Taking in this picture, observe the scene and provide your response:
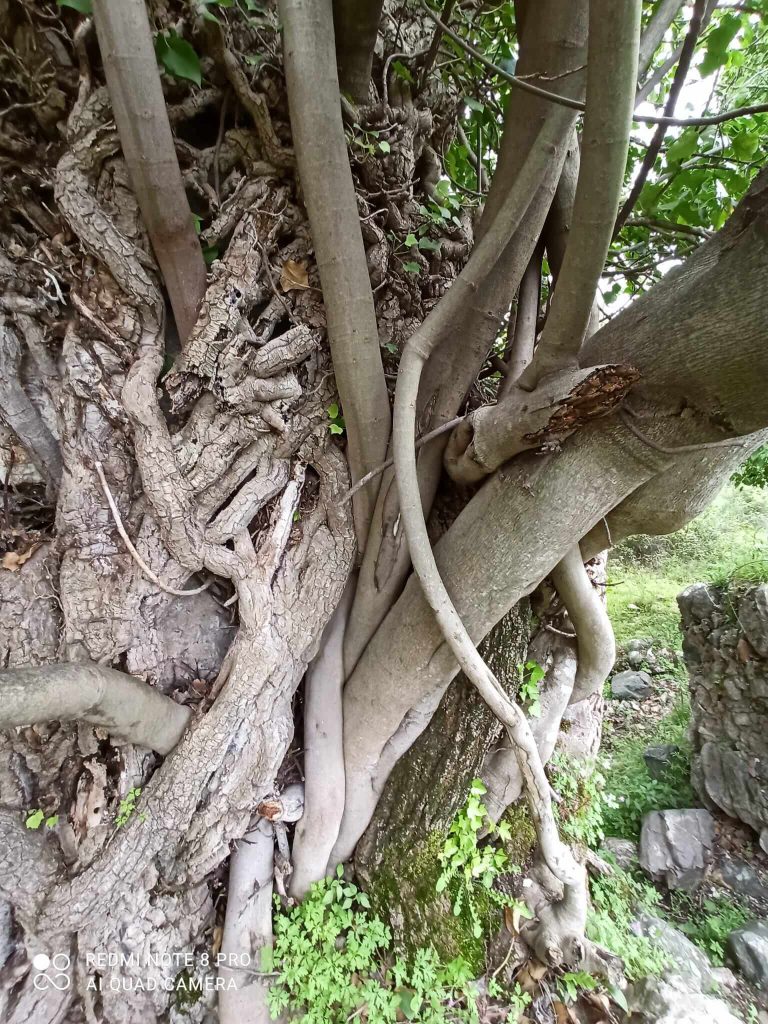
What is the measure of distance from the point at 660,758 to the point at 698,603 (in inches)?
60.9

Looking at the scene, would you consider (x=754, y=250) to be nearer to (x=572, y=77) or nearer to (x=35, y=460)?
(x=572, y=77)

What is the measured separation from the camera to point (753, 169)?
2.13 metres

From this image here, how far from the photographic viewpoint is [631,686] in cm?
602

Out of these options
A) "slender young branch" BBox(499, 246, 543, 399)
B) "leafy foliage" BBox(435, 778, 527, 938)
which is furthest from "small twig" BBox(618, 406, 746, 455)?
"leafy foliage" BBox(435, 778, 527, 938)

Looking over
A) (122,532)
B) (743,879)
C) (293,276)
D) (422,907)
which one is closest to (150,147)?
(293,276)

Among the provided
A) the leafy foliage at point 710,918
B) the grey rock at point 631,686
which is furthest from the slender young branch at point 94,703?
the grey rock at point 631,686

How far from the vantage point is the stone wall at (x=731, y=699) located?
149 inches

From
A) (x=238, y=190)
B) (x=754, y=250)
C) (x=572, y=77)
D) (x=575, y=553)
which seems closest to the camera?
(x=754, y=250)

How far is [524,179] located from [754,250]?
74 centimetres

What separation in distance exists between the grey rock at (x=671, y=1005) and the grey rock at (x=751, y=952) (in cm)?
122

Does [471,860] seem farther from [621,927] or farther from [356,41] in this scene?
[356,41]

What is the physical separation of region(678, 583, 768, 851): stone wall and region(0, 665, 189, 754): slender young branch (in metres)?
4.34

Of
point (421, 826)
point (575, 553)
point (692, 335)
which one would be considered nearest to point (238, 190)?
point (692, 335)

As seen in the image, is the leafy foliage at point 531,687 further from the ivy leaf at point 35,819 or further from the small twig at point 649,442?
the ivy leaf at point 35,819
